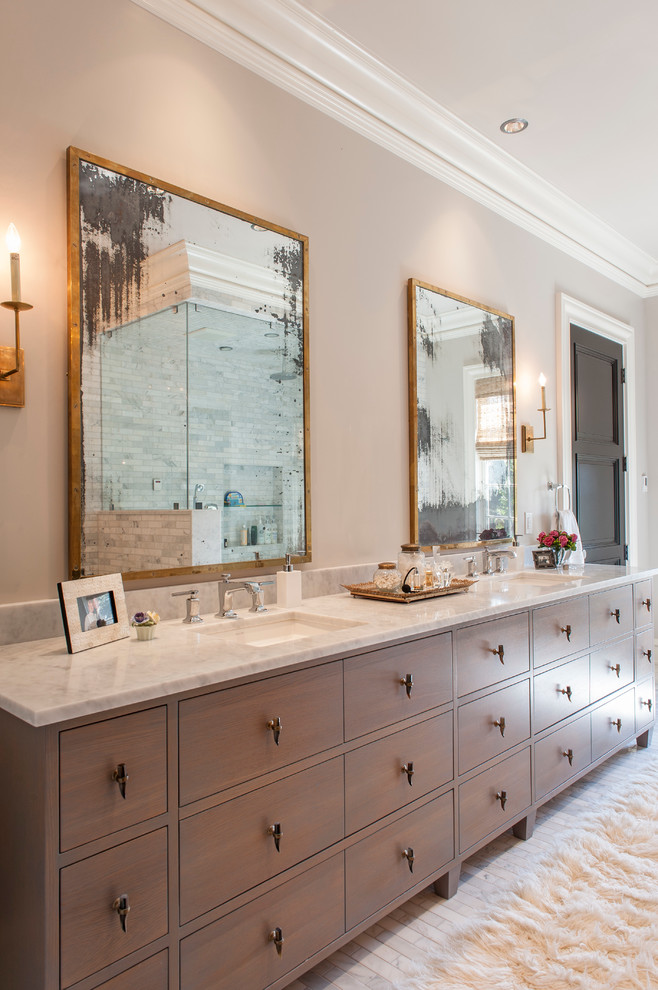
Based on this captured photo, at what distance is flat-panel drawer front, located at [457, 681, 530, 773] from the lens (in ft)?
6.81

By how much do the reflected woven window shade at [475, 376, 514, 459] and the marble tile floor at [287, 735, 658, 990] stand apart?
1609 millimetres

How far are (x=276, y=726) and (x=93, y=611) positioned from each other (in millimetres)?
510

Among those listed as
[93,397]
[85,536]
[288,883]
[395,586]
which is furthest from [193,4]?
[288,883]

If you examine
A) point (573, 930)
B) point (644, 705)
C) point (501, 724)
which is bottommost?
point (573, 930)

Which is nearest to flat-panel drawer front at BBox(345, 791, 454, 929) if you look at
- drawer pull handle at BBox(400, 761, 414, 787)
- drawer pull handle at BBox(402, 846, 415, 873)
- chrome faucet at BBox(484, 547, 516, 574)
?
drawer pull handle at BBox(402, 846, 415, 873)

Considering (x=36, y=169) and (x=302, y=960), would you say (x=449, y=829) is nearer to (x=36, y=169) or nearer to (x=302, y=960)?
(x=302, y=960)

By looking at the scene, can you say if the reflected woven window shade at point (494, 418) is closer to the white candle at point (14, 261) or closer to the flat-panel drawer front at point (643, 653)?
the flat-panel drawer front at point (643, 653)

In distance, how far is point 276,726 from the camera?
4.88 ft

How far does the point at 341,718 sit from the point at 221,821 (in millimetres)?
396

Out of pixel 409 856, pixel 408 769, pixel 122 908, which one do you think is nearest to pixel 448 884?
pixel 409 856

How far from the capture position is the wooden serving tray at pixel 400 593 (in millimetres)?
2246

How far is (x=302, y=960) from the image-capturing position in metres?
1.54

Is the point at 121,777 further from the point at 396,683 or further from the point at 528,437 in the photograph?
the point at 528,437

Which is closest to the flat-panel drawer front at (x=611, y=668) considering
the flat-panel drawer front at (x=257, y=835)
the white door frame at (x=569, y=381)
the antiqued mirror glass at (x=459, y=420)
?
the antiqued mirror glass at (x=459, y=420)
